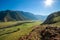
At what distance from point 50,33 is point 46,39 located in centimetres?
482

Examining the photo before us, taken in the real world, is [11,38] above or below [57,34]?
below

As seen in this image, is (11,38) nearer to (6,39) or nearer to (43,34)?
(6,39)

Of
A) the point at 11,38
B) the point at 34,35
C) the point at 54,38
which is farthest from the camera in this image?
the point at 11,38

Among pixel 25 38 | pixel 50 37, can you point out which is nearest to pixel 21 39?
pixel 25 38

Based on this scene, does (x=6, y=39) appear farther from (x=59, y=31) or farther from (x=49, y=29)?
(x=59, y=31)

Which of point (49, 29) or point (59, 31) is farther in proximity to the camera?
point (49, 29)

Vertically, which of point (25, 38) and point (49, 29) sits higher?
point (49, 29)

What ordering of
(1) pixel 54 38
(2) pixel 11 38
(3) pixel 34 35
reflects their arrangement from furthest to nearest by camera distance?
1. (2) pixel 11 38
2. (3) pixel 34 35
3. (1) pixel 54 38

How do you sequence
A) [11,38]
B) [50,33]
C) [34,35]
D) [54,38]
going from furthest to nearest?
[11,38] → [34,35] → [50,33] → [54,38]

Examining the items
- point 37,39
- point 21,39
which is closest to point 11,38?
point 21,39

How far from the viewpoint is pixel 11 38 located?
71125mm

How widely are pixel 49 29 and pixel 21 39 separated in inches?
734

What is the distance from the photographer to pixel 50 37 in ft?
192

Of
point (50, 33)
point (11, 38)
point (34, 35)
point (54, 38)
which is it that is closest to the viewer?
point (54, 38)
